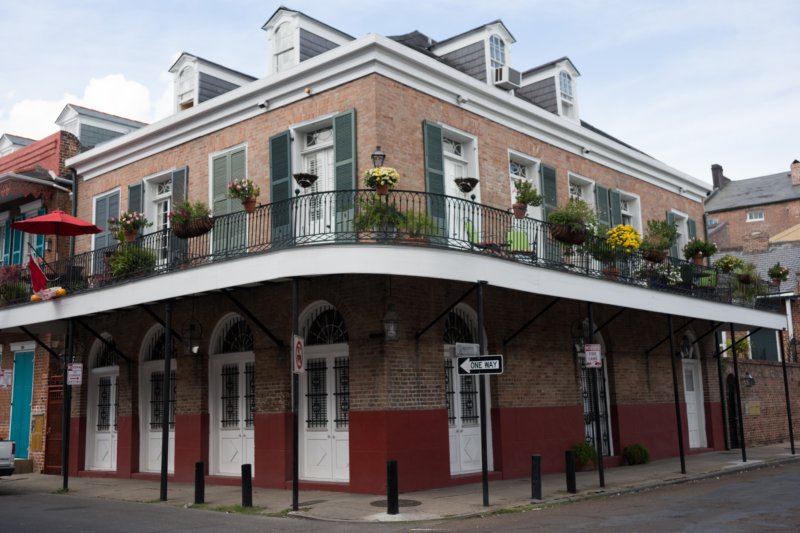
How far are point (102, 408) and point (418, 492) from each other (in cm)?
944

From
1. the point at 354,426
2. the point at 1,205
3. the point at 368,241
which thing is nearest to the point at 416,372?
the point at 354,426

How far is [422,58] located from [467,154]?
232cm

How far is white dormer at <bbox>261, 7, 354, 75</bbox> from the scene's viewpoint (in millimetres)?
16250

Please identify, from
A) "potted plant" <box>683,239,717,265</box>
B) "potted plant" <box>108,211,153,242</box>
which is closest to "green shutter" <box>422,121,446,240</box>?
"potted plant" <box>108,211,153,242</box>

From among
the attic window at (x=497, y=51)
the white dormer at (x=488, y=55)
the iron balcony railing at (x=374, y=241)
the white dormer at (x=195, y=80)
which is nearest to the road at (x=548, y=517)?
the iron balcony railing at (x=374, y=241)

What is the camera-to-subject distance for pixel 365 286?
13758 millimetres

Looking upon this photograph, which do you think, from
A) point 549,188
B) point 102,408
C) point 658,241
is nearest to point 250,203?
point 549,188

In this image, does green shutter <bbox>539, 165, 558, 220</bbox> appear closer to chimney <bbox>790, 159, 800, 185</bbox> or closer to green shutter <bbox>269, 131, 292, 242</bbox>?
green shutter <bbox>269, 131, 292, 242</bbox>

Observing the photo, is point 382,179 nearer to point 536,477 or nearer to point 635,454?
point 536,477

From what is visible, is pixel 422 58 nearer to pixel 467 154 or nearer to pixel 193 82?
pixel 467 154

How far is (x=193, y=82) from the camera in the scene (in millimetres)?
18266

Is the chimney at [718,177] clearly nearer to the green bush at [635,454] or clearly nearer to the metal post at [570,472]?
the green bush at [635,454]

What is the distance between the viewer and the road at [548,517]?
9682mm

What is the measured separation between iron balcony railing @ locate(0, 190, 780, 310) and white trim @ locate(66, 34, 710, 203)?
2.30m
